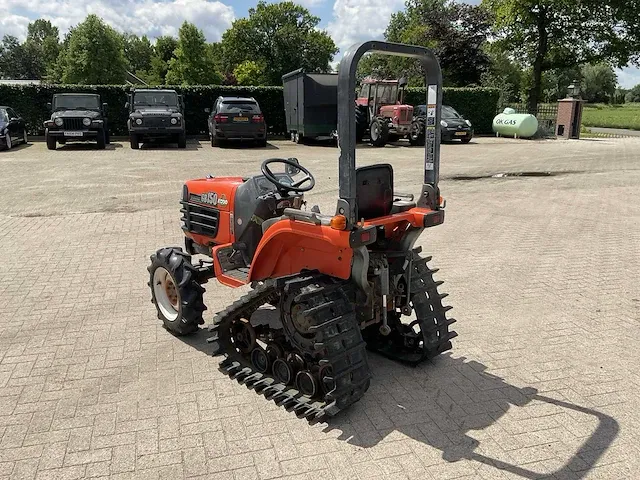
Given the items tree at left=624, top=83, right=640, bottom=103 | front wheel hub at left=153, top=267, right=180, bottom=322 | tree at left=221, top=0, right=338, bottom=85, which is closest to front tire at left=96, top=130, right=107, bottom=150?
front wheel hub at left=153, top=267, right=180, bottom=322

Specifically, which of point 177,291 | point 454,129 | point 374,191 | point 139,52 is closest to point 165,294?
point 177,291

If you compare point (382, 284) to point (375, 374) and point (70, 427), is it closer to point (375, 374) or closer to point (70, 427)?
point (375, 374)

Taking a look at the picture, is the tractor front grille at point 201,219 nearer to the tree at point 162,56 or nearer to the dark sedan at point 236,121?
the dark sedan at point 236,121

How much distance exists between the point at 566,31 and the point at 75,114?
27372mm

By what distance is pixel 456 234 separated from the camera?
26.8 ft

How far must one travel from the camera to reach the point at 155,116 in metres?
18.0

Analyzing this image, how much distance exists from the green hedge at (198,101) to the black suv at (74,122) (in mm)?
4344

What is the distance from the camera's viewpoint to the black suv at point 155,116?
58.7 feet

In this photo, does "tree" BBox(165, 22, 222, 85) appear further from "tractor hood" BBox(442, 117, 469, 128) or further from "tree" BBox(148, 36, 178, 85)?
"tractor hood" BBox(442, 117, 469, 128)

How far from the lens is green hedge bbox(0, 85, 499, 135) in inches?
858

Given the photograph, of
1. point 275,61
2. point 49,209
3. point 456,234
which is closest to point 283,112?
point 49,209

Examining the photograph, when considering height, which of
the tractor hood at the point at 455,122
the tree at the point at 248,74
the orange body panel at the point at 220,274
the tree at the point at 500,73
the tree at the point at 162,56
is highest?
the tree at the point at 162,56

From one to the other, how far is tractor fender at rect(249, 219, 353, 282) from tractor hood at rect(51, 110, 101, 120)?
1587 centimetres

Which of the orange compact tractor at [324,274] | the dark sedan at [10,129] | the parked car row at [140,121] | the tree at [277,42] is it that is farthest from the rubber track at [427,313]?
the tree at [277,42]
